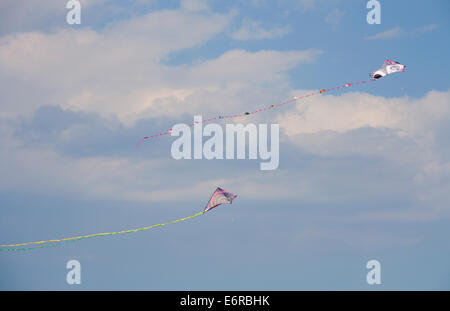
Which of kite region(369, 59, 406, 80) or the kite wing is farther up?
kite region(369, 59, 406, 80)

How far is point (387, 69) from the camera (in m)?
110

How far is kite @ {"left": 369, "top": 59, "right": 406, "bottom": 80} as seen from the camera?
109562 mm

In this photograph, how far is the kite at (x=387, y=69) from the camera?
359 ft

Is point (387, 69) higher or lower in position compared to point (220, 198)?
→ higher

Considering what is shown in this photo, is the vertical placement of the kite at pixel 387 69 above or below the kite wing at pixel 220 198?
above
